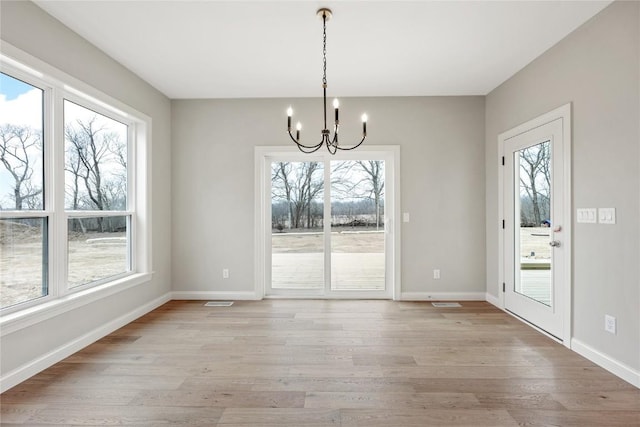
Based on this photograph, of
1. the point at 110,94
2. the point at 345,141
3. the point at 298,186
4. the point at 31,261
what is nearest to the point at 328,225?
the point at 298,186

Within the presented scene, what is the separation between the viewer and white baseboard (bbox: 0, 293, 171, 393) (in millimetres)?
2240

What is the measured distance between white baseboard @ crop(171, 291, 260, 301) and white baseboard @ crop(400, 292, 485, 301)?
2021 mm

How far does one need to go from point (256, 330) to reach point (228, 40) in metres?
2.73

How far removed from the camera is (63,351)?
2678 millimetres

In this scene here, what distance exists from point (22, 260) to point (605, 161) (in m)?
4.41

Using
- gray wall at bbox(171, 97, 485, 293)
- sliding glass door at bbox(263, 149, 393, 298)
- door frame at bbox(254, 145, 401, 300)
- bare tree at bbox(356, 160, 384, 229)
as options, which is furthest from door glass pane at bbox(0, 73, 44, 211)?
bare tree at bbox(356, 160, 384, 229)

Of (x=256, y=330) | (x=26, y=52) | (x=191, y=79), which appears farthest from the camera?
(x=191, y=79)

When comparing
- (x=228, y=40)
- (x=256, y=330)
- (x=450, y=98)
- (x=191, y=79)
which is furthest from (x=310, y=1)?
(x=256, y=330)

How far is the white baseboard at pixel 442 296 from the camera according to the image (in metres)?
4.37

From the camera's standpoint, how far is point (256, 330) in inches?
131

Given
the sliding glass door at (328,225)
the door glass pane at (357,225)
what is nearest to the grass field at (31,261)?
the sliding glass door at (328,225)

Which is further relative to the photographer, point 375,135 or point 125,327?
point 375,135

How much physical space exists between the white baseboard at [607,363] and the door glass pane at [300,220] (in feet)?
9.16

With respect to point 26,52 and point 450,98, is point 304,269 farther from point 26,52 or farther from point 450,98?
point 26,52
